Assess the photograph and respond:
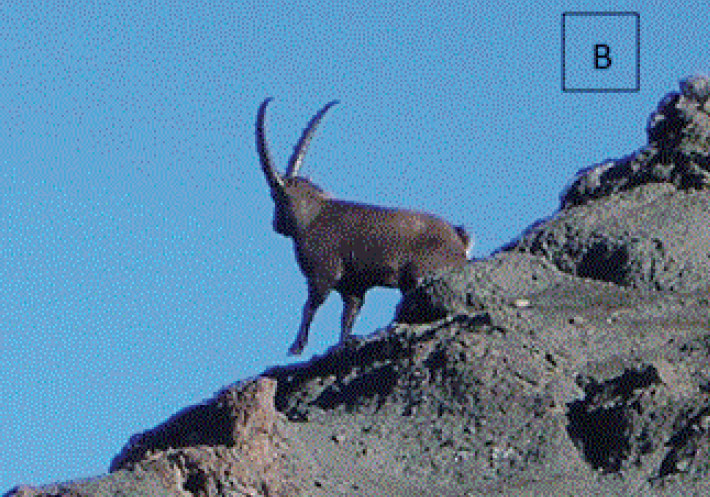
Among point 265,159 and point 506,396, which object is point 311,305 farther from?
point 506,396

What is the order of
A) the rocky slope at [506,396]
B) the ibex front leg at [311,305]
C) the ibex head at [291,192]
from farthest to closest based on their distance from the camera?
the ibex head at [291,192] → the ibex front leg at [311,305] → the rocky slope at [506,396]

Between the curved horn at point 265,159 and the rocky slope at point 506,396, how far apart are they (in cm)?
1160

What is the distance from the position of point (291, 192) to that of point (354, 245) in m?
0.91

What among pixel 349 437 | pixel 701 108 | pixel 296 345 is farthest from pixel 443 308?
pixel 296 345

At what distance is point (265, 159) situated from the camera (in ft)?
76.0

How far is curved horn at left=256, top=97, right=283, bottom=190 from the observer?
75.7 ft

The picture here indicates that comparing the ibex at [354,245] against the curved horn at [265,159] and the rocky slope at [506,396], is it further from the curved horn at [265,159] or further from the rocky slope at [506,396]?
the rocky slope at [506,396]

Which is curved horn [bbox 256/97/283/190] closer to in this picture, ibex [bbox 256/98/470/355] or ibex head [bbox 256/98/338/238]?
ibex head [bbox 256/98/338/238]

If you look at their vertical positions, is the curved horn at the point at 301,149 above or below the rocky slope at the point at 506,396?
below

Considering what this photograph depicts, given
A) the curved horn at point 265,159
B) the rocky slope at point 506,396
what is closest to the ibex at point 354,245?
the curved horn at point 265,159

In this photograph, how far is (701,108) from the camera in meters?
12.5

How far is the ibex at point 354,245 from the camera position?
22.0m

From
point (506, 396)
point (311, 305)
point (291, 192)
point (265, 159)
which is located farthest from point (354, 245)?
point (506, 396)

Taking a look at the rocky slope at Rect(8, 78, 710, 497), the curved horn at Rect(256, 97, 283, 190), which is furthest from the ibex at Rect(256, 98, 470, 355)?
the rocky slope at Rect(8, 78, 710, 497)
